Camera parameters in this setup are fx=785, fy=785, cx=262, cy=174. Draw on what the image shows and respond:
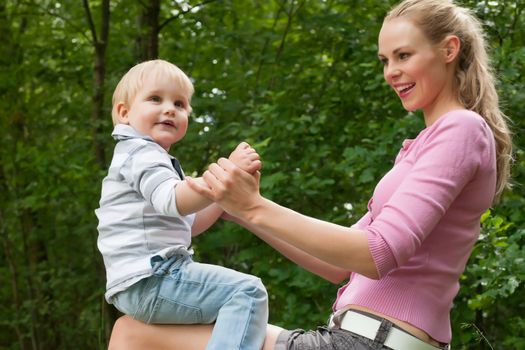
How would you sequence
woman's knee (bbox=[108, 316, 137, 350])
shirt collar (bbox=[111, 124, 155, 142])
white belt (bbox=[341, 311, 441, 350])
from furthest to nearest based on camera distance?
shirt collar (bbox=[111, 124, 155, 142]), woman's knee (bbox=[108, 316, 137, 350]), white belt (bbox=[341, 311, 441, 350])

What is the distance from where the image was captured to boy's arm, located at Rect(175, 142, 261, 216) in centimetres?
175

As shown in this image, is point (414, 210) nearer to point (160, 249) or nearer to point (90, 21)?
point (160, 249)

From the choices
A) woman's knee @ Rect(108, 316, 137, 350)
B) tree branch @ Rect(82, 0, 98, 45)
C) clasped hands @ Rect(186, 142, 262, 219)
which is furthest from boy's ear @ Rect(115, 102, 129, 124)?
tree branch @ Rect(82, 0, 98, 45)

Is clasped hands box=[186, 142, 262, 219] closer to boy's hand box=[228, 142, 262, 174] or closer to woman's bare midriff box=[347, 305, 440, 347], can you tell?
boy's hand box=[228, 142, 262, 174]

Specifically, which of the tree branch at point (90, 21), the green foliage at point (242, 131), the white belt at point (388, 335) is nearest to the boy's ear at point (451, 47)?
the white belt at point (388, 335)

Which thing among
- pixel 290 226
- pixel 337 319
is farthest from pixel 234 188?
pixel 337 319

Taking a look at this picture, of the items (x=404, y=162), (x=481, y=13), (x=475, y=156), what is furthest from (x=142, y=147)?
(x=481, y=13)

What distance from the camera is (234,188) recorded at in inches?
68.6

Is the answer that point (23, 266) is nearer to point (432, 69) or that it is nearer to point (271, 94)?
point (271, 94)

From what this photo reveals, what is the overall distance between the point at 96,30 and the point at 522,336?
4070mm

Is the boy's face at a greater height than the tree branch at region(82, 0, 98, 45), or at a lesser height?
greater

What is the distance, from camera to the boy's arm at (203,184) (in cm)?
175

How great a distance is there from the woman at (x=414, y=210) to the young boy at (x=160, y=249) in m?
0.08

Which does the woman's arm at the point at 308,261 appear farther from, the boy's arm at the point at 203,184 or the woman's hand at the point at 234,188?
the woman's hand at the point at 234,188
